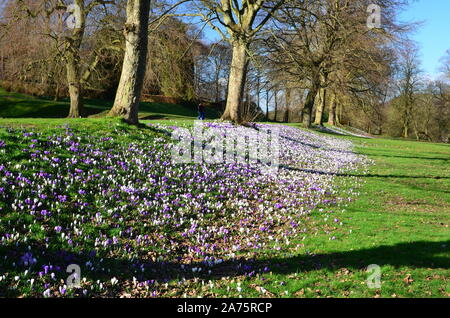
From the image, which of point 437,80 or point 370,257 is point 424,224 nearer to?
point 370,257

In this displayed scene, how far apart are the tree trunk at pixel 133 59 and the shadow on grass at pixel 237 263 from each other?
32.2 ft

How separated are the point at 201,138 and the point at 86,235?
10.1m

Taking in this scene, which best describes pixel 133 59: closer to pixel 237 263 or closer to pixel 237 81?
pixel 237 81

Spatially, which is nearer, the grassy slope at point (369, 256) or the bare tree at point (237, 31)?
the grassy slope at point (369, 256)

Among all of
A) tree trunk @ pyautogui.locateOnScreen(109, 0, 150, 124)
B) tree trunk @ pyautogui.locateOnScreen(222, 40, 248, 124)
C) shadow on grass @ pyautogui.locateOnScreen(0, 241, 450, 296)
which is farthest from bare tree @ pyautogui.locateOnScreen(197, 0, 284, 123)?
shadow on grass @ pyautogui.locateOnScreen(0, 241, 450, 296)

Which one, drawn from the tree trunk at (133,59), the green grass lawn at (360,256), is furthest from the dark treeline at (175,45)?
the green grass lawn at (360,256)

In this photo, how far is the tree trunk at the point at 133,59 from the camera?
1439 centimetres

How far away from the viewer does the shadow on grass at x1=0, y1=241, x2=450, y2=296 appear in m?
5.43

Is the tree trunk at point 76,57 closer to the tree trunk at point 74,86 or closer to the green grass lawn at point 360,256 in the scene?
the tree trunk at point 74,86
